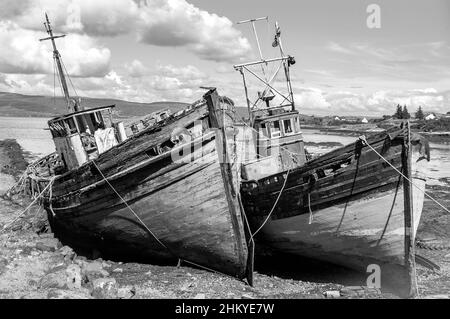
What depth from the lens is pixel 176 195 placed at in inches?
424

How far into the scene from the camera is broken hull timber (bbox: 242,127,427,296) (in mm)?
9727

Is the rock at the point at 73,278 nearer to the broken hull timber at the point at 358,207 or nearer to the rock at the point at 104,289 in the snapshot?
the rock at the point at 104,289

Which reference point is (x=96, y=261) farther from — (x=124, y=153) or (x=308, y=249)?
(x=308, y=249)

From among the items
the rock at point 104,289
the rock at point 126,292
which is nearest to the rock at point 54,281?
the rock at point 104,289

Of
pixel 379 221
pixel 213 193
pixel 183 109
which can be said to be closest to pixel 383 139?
pixel 379 221

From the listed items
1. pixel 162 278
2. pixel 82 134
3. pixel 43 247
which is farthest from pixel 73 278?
pixel 82 134

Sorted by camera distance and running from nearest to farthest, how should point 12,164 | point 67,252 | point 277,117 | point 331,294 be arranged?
point 331,294 < point 67,252 < point 277,117 < point 12,164

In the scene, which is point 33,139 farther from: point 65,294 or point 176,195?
point 65,294

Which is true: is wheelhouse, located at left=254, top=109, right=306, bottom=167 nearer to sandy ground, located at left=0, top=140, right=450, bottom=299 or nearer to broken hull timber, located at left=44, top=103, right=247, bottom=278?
sandy ground, located at left=0, top=140, right=450, bottom=299

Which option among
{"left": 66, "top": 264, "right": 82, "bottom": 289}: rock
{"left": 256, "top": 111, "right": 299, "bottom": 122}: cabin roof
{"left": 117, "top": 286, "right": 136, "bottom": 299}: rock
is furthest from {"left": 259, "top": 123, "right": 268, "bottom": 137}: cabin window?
{"left": 66, "top": 264, "right": 82, "bottom": 289}: rock

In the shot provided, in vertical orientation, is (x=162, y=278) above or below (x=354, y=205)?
below

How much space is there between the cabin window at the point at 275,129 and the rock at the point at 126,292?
7.17 m

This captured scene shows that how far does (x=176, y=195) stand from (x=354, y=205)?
4532mm

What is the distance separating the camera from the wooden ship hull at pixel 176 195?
10.6m
